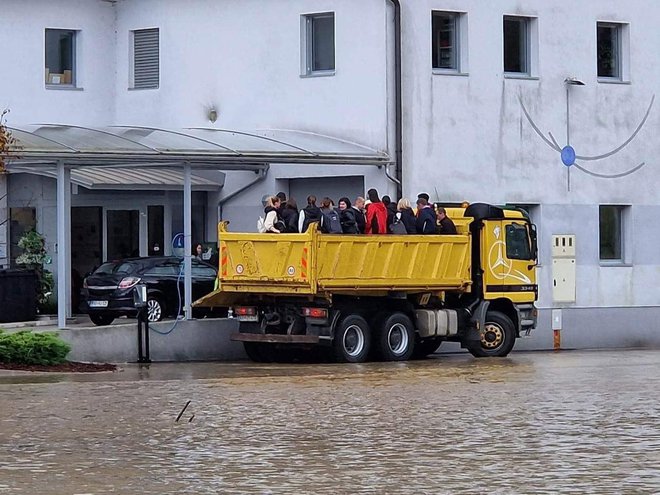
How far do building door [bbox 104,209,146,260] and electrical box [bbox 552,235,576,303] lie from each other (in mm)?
9171

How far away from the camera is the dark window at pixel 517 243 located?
28109 millimetres

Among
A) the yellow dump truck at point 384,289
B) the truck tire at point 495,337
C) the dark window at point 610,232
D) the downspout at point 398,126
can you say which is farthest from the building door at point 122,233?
the dark window at point 610,232

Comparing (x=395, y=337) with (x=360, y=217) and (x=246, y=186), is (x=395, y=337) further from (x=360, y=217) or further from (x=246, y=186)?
(x=246, y=186)

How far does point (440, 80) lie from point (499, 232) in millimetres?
5608

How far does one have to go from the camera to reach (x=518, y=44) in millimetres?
34156

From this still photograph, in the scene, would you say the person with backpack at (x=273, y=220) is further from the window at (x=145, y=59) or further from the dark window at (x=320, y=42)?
the window at (x=145, y=59)

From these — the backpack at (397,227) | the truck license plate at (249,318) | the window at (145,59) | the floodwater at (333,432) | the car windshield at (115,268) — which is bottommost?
the floodwater at (333,432)

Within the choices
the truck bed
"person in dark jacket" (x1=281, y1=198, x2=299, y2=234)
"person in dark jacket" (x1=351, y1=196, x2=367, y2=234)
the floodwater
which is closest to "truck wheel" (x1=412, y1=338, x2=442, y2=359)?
the truck bed

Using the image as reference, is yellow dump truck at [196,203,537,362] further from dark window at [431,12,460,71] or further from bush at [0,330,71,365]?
dark window at [431,12,460,71]

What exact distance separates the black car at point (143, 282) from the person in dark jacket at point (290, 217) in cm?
400

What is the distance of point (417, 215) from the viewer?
88.7ft

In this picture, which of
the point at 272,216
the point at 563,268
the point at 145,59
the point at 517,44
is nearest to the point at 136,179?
the point at 145,59

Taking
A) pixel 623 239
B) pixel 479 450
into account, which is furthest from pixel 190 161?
pixel 479 450

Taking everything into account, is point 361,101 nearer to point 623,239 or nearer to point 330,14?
point 330,14
